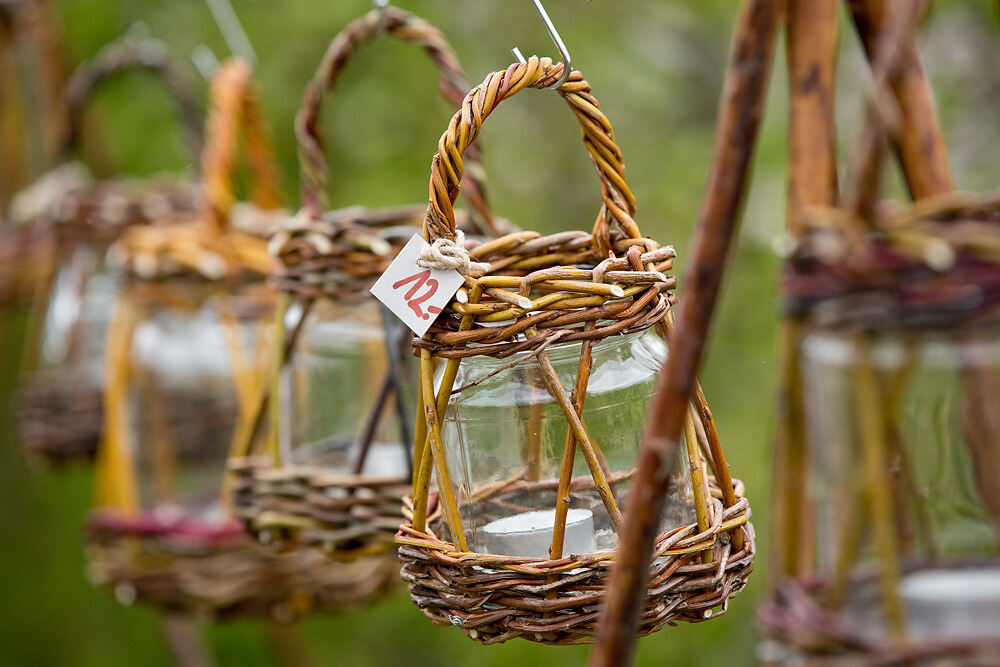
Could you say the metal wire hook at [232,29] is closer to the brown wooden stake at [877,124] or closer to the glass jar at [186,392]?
the glass jar at [186,392]

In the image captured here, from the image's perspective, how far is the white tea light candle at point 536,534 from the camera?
0.51 meters

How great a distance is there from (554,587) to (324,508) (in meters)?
0.27

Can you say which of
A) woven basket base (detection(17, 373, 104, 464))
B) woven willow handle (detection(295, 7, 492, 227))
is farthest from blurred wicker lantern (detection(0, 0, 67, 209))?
woven willow handle (detection(295, 7, 492, 227))

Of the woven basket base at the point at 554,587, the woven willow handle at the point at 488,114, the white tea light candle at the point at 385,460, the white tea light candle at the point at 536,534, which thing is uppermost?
the woven willow handle at the point at 488,114

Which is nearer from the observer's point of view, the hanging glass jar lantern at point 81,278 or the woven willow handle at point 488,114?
the woven willow handle at point 488,114

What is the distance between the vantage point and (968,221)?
0.52 metres

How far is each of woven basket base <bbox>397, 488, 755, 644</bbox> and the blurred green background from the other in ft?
3.16

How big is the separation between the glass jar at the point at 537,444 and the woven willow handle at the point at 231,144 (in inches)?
19.8

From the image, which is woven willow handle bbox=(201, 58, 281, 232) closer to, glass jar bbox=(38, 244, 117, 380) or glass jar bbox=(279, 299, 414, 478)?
glass jar bbox=(279, 299, 414, 478)

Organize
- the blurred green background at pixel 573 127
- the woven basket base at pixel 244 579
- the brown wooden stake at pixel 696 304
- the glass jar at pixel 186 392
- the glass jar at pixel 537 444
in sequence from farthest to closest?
the blurred green background at pixel 573 127, the glass jar at pixel 186 392, the woven basket base at pixel 244 579, the glass jar at pixel 537 444, the brown wooden stake at pixel 696 304

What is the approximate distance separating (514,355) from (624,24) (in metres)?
1.28

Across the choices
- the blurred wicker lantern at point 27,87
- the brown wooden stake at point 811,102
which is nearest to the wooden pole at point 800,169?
the brown wooden stake at point 811,102

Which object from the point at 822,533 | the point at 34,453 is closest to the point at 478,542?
the point at 822,533

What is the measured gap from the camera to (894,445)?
0.61 meters
